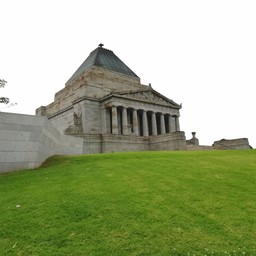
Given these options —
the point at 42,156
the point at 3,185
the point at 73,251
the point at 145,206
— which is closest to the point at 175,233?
the point at 145,206

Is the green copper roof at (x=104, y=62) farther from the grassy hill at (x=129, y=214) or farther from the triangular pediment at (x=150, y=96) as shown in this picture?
the grassy hill at (x=129, y=214)

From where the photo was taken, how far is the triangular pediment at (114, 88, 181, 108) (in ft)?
167

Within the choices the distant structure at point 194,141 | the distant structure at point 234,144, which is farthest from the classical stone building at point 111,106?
the distant structure at point 234,144

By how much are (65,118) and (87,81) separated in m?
8.79

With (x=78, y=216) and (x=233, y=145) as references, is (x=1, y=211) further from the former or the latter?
(x=233, y=145)

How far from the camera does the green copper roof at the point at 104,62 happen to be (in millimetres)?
56844

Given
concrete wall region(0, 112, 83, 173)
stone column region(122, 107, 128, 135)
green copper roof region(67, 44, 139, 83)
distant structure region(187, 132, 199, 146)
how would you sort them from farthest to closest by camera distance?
green copper roof region(67, 44, 139, 83) → stone column region(122, 107, 128, 135) → distant structure region(187, 132, 199, 146) → concrete wall region(0, 112, 83, 173)

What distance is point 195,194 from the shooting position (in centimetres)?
820

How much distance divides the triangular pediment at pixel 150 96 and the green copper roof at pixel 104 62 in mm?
8040

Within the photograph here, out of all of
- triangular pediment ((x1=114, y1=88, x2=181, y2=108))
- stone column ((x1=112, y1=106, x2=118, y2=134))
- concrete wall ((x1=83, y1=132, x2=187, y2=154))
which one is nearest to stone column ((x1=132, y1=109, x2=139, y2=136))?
triangular pediment ((x1=114, y1=88, x2=181, y2=108))

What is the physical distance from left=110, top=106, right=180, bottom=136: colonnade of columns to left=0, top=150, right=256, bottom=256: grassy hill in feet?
122

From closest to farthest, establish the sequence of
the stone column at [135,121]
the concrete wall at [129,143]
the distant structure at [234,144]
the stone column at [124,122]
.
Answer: the concrete wall at [129,143] < the distant structure at [234,144] < the stone column at [124,122] < the stone column at [135,121]

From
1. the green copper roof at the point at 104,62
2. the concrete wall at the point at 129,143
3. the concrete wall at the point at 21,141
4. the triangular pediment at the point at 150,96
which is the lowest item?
the concrete wall at the point at 21,141

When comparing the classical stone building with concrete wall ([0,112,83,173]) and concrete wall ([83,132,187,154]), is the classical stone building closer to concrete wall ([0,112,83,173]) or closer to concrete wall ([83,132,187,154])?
concrete wall ([83,132,187,154])
